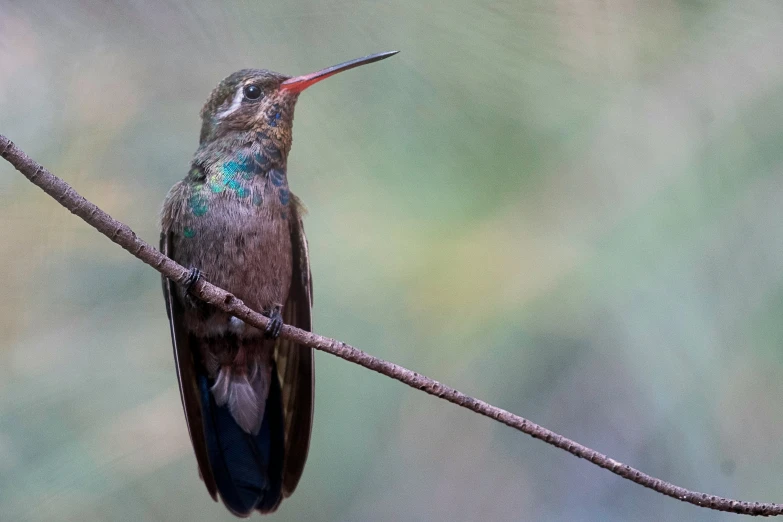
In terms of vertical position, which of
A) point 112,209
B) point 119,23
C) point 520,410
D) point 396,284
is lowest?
point 520,410

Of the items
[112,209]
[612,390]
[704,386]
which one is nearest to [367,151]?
[112,209]

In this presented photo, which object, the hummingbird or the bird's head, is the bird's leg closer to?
the hummingbird

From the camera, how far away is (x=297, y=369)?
1.42 meters

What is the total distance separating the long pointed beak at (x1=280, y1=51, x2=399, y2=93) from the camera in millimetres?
1146

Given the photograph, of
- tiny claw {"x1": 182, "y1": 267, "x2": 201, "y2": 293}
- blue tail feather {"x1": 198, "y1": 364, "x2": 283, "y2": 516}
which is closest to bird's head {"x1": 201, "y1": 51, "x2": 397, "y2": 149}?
tiny claw {"x1": 182, "y1": 267, "x2": 201, "y2": 293}

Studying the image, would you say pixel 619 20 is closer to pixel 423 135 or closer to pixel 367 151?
pixel 423 135

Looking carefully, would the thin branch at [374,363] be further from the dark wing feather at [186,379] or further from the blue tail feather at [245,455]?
the blue tail feather at [245,455]

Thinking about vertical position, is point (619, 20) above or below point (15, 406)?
above

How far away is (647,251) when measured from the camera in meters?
1.45

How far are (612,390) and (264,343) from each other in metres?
0.71

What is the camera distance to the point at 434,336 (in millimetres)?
1438

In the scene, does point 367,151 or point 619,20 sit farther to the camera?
point 367,151

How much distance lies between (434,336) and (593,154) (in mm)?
508

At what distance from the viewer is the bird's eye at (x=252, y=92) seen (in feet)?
4.64
